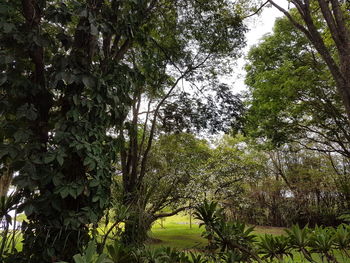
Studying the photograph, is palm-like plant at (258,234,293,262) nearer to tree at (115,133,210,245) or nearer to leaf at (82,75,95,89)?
leaf at (82,75,95,89)

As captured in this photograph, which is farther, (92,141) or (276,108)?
(276,108)

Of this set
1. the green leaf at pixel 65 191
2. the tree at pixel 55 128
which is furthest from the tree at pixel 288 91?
the green leaf at pixel 65 191

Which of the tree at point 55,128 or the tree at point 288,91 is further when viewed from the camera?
the tree at point 288,91

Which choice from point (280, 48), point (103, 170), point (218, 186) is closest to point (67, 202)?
point (103, 170)

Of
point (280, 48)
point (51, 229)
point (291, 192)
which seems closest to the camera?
point (51, 229)

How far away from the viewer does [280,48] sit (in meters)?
7.55

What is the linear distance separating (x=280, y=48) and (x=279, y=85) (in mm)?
1528

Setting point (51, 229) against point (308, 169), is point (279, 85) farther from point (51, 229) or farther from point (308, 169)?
point (51, 229)

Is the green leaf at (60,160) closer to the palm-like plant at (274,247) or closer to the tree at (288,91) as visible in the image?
the palm-like plant at (274,247)

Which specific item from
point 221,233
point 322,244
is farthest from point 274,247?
point 221,233

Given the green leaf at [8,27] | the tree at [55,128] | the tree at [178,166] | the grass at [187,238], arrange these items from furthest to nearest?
the tree at [178,166] → the grass at [187,238] → the tree at [55,128] → the green leaf at [8,27]

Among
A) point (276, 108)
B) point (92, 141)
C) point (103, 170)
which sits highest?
point (276, 108)

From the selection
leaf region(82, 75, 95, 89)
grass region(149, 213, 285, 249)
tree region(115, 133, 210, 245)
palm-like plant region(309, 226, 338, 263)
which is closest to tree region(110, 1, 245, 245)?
tree region(115, 133, 210, 245)

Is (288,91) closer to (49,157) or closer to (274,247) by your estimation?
(274,247)
